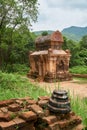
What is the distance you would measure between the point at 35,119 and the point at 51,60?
14.8m

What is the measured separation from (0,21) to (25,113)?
1894cm

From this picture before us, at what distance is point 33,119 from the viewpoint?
10.7ft

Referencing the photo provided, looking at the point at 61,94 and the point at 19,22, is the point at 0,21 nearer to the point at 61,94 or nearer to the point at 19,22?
the point at 19,22

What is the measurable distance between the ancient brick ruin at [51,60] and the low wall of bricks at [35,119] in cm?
1394

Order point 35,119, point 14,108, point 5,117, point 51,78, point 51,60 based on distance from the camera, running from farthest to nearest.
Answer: point 51,60 → point 51,78 → point 14,108 → point 35,119 → point 5,117

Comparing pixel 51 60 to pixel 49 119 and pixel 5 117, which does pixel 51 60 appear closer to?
pixel 49 119

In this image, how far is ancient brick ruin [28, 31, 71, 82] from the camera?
18.0 m

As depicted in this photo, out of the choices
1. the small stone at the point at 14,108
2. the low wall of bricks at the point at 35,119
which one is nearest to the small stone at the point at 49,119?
the low wall of bricks at the point at 35,119

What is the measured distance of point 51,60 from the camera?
1797 cm

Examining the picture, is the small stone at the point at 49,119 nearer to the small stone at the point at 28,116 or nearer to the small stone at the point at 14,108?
the small stone at the point at 28,116

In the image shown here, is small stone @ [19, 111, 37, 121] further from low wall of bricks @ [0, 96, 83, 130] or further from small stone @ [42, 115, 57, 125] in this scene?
small stone @ [42, 115, 57, 125]

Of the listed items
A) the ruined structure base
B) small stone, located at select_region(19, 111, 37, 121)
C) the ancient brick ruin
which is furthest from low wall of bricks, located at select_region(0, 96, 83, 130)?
the ancient brick ruin

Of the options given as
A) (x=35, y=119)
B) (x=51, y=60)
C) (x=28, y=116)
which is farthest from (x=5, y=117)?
(x=51, y=60)

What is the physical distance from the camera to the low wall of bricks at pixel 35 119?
3129mm
